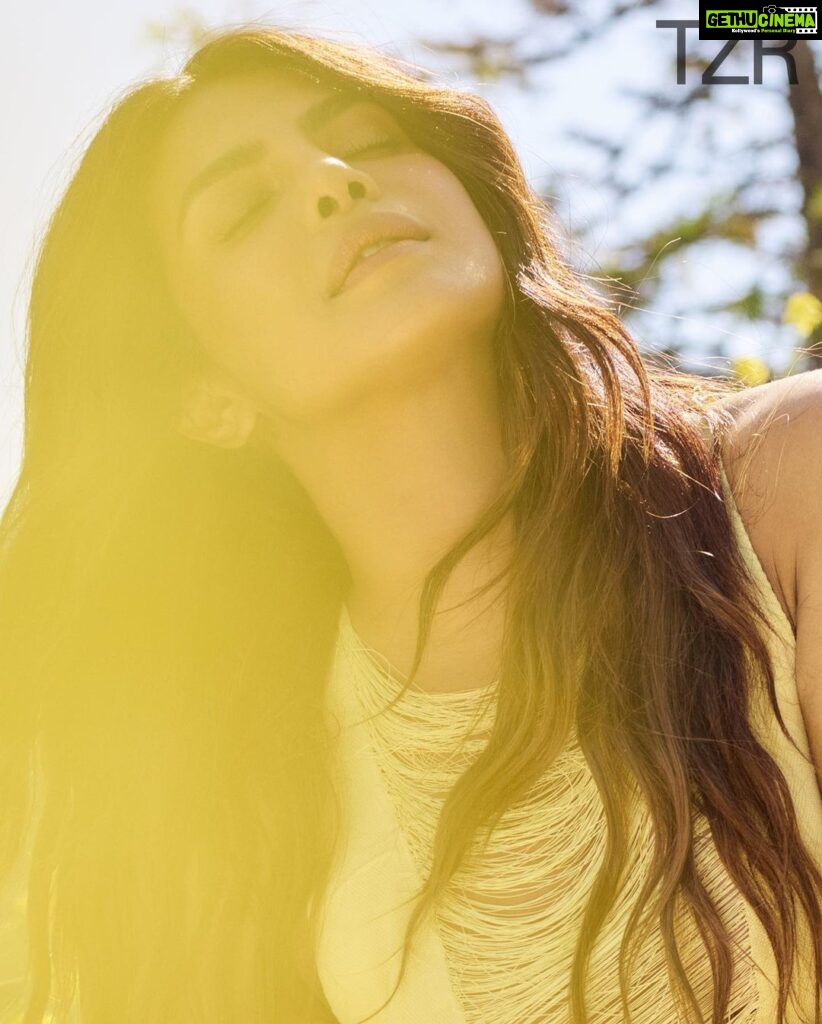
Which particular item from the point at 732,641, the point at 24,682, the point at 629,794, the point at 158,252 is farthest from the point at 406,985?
the point at 158,252

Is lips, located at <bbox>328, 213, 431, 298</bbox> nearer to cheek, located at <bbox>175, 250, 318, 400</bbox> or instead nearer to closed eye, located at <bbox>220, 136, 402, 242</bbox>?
cheek, located at <bbox>175, 250, 318, 400</bbox>

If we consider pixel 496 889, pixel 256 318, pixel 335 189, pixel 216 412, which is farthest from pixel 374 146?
pixel 496 889

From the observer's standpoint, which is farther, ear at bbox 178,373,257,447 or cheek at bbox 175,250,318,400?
ear at bbox 178,373,257,447

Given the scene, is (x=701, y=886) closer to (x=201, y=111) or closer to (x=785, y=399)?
(x=785, y=399)

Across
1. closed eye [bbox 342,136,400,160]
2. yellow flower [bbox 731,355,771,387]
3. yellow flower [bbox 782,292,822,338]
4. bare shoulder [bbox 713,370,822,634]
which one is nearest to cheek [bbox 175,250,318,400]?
closed eye [bbox 342,136,400,160]

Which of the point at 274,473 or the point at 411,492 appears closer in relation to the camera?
the point at 411,492

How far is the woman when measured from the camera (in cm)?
→ 174

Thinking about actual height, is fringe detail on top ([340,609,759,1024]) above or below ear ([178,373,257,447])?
below

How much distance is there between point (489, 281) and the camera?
6.20 ft

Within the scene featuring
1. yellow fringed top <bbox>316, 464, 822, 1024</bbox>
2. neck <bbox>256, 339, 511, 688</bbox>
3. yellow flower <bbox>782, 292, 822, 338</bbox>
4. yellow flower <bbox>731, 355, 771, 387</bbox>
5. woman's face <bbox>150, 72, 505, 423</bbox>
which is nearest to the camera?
yellow fringed top <bbox>316, 464, 822, 1024</bbox>

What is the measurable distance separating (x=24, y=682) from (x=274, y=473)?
24.2 inches

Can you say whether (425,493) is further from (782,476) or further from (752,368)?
(752,368)

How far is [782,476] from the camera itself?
71.2 inches

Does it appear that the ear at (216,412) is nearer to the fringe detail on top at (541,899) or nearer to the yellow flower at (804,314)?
the fringe detail on top at (541,899)
